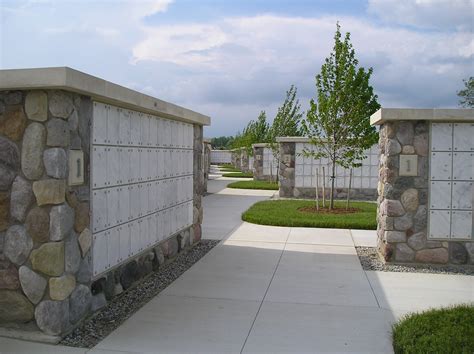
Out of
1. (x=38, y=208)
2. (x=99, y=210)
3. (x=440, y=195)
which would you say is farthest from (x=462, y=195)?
(x=38, y=208)

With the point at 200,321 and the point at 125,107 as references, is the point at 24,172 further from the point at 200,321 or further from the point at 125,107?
the point at 200,321

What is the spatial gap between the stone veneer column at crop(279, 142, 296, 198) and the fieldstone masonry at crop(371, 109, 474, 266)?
965cm

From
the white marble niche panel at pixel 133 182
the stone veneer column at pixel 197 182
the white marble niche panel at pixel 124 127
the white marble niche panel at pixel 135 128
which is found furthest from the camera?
the stone veneer column at pixel 197 182

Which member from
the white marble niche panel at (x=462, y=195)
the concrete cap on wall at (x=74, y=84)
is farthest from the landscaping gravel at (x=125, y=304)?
the white marble niche panel at (x=462, y=195)

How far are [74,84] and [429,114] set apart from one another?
194 inches

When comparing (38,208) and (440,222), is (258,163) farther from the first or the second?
(38,208)

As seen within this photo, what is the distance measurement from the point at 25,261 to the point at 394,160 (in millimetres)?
5091

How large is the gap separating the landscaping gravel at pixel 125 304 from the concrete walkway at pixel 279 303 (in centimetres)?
11

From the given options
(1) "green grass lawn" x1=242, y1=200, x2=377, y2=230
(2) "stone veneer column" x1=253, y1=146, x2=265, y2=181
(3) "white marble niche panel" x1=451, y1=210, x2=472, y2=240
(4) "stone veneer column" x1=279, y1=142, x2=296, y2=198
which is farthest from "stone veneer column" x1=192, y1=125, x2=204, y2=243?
(2) "stone veneer column" x1=253, y1=146, x2=265, y2=181

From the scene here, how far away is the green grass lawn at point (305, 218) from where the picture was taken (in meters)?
10.8

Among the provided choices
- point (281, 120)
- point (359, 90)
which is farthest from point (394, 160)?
point (281, 120)

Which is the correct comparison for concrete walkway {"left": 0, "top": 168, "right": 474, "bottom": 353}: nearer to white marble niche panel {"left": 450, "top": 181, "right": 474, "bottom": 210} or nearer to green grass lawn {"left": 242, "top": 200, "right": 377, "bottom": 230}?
white marble niche panel {"left": 450, "top": 181, "right": 474, "bottom": 210}

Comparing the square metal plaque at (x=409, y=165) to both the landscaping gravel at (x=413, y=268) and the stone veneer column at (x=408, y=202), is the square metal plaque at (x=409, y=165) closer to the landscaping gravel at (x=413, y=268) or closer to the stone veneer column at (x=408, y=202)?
the stone veneer column at (x=408, y=202)

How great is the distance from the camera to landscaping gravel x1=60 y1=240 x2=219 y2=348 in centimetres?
439
